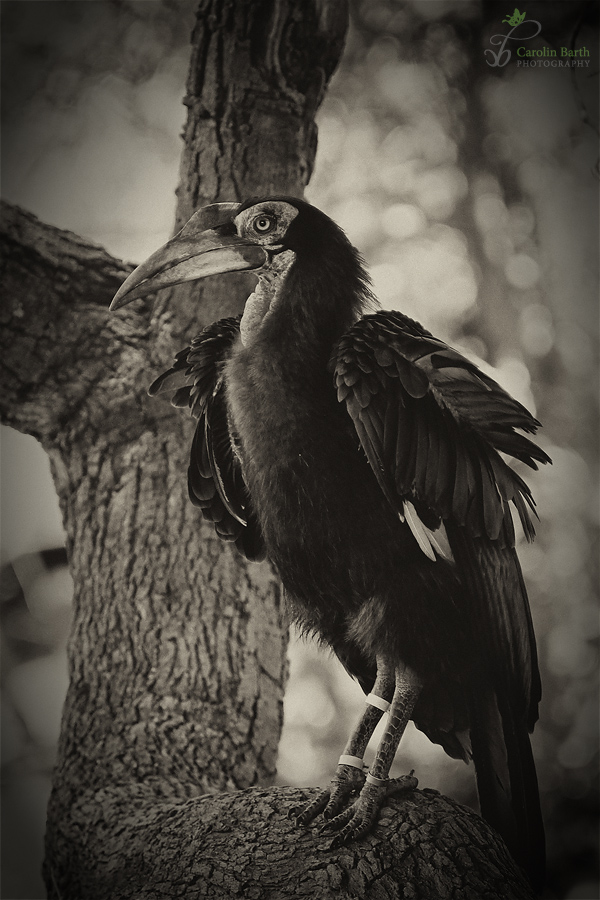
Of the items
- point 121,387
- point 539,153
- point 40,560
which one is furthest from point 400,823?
point 539,153

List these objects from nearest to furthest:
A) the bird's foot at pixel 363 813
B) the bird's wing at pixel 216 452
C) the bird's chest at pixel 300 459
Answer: the bird's foot at pixel 363 813
the bird's chest at pixel 300 459
the bird's wing at pixel 216 452

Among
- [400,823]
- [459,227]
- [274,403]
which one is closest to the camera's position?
[400,823]

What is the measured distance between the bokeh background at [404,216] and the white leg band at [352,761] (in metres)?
0.09

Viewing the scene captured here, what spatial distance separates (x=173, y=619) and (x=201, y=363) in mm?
578

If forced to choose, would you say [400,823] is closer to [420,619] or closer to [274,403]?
[420,619]

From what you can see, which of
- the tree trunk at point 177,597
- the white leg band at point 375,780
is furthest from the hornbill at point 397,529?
the tree trunk at point 177,597

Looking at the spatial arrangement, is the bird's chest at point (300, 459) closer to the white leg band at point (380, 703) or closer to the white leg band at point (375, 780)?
the white leg band at point (380, 703)

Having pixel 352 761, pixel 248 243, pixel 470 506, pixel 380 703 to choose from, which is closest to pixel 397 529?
pixel 470 506

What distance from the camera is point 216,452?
1577mm

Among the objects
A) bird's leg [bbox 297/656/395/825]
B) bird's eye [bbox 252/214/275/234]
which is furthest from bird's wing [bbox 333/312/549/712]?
bird's eye [bbox 252/214/275/234]

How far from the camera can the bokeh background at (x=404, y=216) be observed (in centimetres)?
157

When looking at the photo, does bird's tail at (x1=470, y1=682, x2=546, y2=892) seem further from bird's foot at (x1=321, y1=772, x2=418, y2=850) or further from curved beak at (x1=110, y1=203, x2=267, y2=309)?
curved beak at (x1=110, y1=203, x2=267, y2=309)

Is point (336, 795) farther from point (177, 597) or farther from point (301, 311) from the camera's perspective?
point (301, 311)

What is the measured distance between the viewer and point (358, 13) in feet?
5.85
